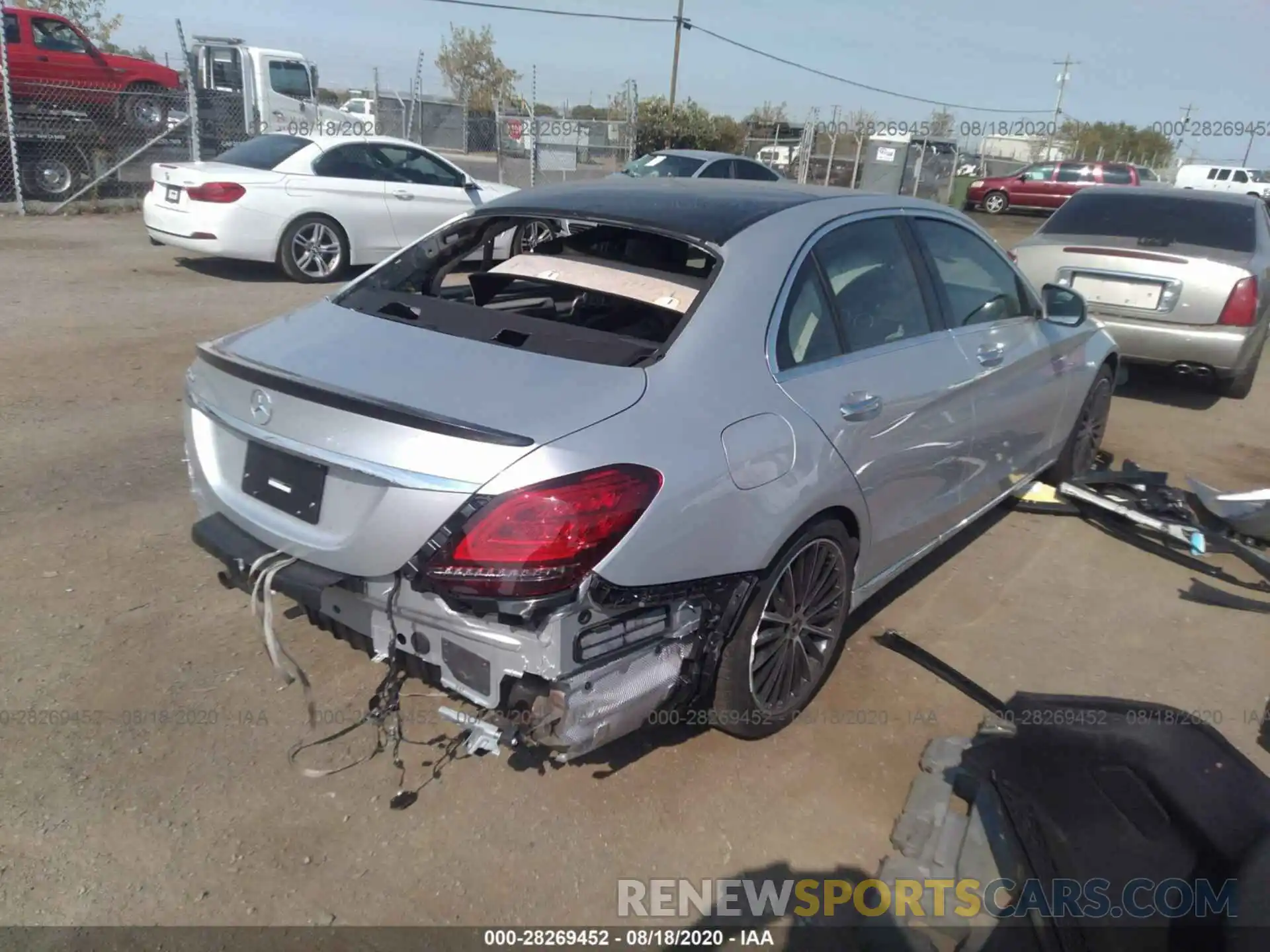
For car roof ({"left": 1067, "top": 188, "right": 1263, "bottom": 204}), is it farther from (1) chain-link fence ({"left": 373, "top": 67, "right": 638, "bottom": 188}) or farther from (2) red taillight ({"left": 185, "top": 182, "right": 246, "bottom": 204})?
(1) chain-link fence ({"left": 373, "top": 67, "right": 638, "bottom": 188})

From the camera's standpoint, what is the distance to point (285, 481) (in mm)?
2598

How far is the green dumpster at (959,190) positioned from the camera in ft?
93.6

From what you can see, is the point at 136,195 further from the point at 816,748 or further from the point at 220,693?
the point at 816,748

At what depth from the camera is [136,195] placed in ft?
51.3

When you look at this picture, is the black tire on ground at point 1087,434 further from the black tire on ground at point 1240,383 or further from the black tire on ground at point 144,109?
the black tire on ground at point 144,109

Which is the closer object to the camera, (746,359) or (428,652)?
(428,652)

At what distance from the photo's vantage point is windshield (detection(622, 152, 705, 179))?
555 inches

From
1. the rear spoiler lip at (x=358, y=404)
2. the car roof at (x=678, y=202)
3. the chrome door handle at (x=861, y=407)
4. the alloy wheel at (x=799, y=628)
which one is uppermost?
the car roof at (x=678, y=202)

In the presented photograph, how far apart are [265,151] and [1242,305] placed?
9.20 meters

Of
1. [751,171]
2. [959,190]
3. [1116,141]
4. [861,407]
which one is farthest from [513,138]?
[1116,141]

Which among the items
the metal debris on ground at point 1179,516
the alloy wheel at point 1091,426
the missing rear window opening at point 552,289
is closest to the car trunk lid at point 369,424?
the missing rear window opening at point 552,289

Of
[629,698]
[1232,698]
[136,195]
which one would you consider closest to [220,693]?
[629,698]

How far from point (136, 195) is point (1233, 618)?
16.7m

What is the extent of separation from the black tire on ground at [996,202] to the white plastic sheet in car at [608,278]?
28.5 metres
